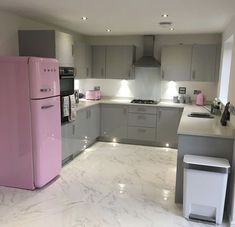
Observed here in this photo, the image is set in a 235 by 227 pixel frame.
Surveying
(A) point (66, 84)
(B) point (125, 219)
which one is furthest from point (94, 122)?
(B) point (125, 219)

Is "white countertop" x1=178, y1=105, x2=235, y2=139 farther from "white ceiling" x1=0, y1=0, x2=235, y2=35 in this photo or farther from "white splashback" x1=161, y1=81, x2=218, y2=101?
"white splashback" x1=161, y1=81, x2=218, y2=101

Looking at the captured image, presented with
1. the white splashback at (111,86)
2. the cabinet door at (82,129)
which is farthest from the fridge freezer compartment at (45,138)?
the white splashback at (111,86)

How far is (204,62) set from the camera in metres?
5.02

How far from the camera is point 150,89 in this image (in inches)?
220

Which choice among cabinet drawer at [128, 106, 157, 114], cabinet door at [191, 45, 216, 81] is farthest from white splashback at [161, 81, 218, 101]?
cabinet drawer at [128, 106, 157, 114]

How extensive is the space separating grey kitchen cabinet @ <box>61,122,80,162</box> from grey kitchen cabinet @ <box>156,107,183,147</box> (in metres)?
1.75

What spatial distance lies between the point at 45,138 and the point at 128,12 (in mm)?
1966

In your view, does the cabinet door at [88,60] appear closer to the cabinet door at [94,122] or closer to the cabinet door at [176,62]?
the cabinet door at [94,122]

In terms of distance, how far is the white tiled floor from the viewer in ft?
8.54

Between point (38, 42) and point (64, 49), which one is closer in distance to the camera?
point (38, 42)

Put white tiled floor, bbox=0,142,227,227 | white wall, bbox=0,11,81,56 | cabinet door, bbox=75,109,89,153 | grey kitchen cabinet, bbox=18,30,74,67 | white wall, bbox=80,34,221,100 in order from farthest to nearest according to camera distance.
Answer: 1. white wall, bbox=80,34,221,100
2. cabinet door, bbox=75,109,89,153
3. grey kitchen cabinet, bbox=18,30,74,67
4. white wall, bbox=0,11,81,56
5. white tiled floor, bbox=0,142,227,227

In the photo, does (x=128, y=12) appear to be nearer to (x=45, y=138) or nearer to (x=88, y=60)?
(x=45, y=138)

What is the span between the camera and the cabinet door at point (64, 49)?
3693mm

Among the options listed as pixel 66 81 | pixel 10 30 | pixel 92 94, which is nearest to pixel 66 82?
pixel 66 81
